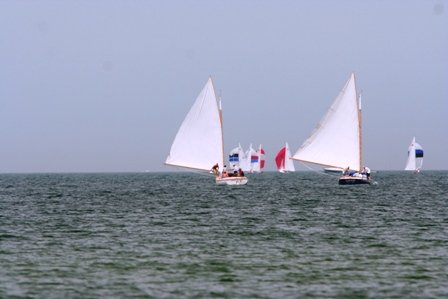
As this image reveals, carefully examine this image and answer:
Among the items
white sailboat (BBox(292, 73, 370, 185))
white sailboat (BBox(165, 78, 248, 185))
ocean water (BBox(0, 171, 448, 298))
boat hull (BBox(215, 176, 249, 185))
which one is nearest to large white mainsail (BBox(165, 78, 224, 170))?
white sailboat (BBox(165, 78, 248, 185))

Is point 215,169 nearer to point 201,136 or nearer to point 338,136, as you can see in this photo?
point 201,136

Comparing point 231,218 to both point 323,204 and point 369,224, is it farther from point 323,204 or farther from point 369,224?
point 323,204

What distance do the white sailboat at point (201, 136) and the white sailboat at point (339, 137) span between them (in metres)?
10.2

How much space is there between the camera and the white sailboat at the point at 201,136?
94.5 m

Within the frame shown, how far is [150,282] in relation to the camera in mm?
24422

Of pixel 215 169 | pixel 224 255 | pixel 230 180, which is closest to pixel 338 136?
pixel 215 169

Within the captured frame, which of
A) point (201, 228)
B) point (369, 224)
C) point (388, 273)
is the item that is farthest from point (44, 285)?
point (369, 224)

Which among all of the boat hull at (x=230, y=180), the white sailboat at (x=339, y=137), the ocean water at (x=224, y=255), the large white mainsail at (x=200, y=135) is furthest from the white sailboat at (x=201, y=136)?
the ocean water at (x=224, y=255)

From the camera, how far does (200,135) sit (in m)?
95.2

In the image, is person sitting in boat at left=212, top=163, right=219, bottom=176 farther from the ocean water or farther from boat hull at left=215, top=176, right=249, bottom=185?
the ocean water

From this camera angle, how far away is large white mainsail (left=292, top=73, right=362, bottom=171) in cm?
9256

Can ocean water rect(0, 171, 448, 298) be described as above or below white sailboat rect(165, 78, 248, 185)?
below

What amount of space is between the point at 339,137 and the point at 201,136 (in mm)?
16671

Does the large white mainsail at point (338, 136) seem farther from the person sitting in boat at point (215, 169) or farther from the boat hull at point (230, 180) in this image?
the boat hull at point (230, 180)
